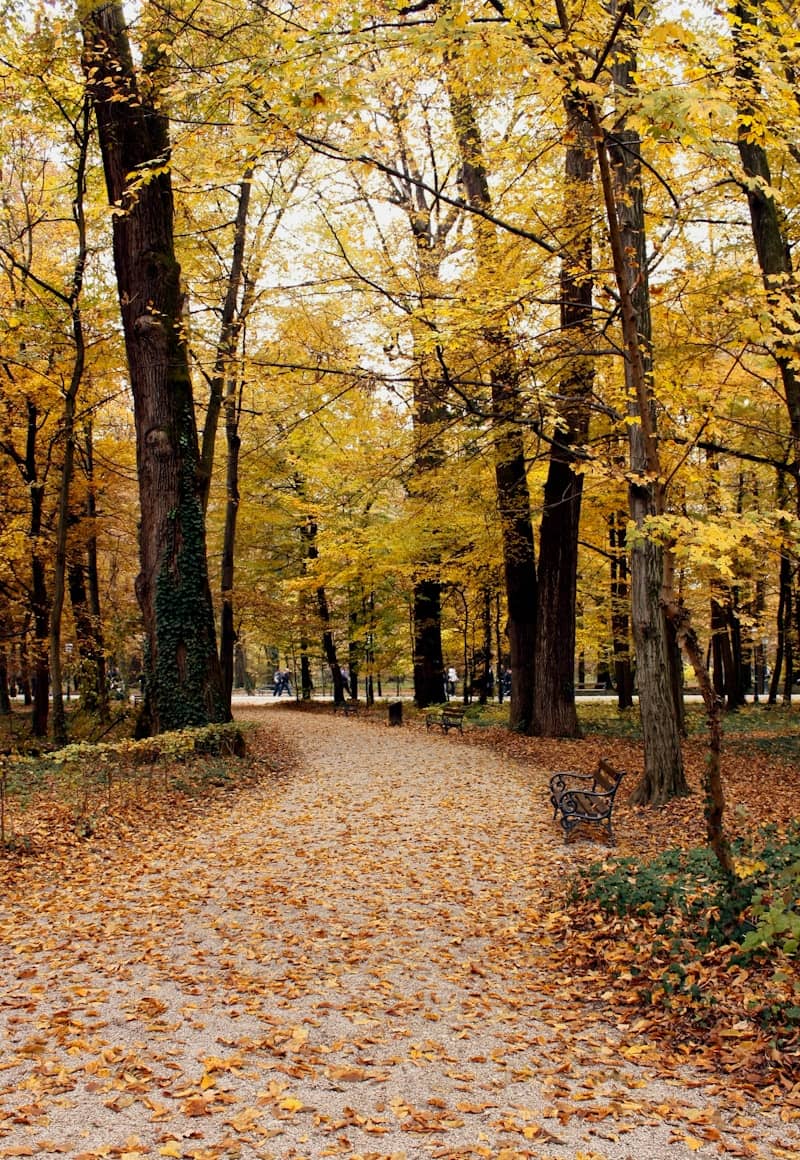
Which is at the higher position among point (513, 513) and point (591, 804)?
point (513, 513)

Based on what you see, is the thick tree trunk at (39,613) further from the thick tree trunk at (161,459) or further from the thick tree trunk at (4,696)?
the thick tree trunk at (4,696)

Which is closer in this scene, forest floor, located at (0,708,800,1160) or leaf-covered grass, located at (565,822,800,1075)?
forest floor, located at (0,708,800,1160)

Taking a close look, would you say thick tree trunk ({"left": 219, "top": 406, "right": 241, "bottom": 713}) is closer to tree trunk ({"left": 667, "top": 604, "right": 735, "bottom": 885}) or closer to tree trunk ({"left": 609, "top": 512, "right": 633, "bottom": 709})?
tree trunk ({"left": 609, "top": 512, "right": 633, "bottom": 709})

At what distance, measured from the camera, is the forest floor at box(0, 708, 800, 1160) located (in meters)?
3.36

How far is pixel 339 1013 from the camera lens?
449 centimetres

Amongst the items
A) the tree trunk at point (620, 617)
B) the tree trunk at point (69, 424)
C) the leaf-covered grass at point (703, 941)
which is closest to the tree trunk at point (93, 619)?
the tree trunk at point (69, 424)

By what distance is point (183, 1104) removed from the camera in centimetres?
353

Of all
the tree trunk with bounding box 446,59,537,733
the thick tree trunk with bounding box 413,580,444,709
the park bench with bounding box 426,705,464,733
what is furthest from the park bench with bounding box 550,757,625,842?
the thick tree trunk with bounding box 413,580,444,709

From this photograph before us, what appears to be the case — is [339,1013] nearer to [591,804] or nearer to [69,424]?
[591,804]

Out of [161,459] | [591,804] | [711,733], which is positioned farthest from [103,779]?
[711,733]

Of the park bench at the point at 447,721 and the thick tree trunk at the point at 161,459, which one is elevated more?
the thick tree trunk at the point at 161,459

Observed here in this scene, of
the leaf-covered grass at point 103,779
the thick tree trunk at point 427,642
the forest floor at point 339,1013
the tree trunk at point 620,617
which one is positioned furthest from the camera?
the thick tree trunk at point 427,642

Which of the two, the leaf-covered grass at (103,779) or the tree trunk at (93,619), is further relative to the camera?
Result: the tree trunk at (93,619)

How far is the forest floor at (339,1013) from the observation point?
132 inches
